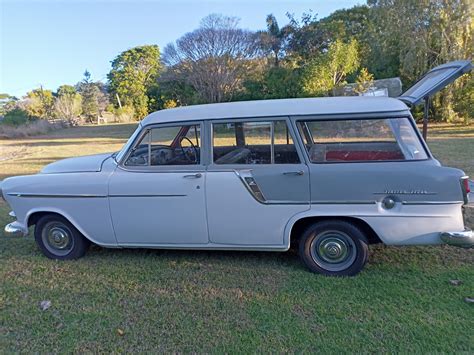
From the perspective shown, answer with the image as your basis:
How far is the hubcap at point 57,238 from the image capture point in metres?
3.90

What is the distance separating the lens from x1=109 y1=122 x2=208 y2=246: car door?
341 cm

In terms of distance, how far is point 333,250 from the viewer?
3.35 metres

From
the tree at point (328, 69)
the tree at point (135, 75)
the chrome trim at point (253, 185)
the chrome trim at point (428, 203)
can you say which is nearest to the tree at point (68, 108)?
the tree at point (135, 75)

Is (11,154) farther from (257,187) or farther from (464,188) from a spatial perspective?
(464,188)

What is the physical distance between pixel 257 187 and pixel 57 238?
250 cm

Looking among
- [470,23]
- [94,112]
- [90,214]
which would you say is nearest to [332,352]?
[90,214]

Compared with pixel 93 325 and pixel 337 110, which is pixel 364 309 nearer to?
pixel 337 110

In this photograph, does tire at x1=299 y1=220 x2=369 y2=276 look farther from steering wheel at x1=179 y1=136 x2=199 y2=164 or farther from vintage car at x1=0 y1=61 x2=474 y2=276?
steering wheel at x1=179 y1=136 x2=199 y2=164

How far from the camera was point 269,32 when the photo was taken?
29.7 meters

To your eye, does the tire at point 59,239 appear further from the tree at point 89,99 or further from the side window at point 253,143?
the tree at point 89,99

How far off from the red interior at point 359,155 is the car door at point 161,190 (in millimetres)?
1432

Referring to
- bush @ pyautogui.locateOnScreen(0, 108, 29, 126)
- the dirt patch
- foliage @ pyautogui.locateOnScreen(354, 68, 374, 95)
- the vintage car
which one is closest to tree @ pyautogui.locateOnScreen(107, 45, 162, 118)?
bush @ pyautogui.locateOnScreen(0, 108, 29, 126)

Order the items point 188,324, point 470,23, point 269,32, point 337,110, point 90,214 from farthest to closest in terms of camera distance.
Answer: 1. point 269,32
2. point 470,23
3. point 90,214
4. point 337,110
5. point 188,324

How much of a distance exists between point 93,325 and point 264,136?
2.32 metres
